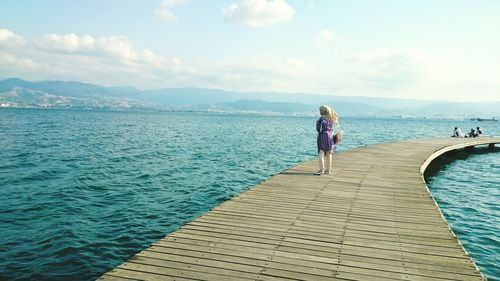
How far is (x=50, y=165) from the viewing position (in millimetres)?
23594

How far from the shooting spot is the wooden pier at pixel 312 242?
5668 mm

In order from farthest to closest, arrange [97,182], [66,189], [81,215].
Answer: [97,182]
[66,189]
[81,215]

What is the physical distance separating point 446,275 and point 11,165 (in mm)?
24333

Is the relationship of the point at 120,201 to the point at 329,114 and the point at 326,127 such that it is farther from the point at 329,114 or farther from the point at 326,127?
the point at 329,114

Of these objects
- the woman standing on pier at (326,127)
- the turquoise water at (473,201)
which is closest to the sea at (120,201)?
the turquoise water at (473,201)

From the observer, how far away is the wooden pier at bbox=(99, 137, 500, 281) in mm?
5668

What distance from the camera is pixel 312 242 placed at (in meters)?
6.98

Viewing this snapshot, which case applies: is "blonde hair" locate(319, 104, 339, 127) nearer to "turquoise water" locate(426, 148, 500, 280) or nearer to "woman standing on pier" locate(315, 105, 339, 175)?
"woman standing on pier" locate(315, 105, 339, 175)

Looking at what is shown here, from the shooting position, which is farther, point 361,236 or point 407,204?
point 407,204

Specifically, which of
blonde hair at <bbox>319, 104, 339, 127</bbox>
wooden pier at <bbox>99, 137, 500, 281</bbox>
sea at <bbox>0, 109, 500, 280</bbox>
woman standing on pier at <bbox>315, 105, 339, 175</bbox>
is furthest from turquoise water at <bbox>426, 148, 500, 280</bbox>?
blonde hair at <bbox>319, 104, 339, 127</bbox>

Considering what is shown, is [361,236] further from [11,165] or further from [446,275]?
[11,165]

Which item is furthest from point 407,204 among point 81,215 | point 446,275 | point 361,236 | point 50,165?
point 50,165

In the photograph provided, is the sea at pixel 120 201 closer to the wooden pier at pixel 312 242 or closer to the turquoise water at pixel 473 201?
the turquoise water at pixel 473 201

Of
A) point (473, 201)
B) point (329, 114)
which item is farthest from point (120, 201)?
point (473, 201)
